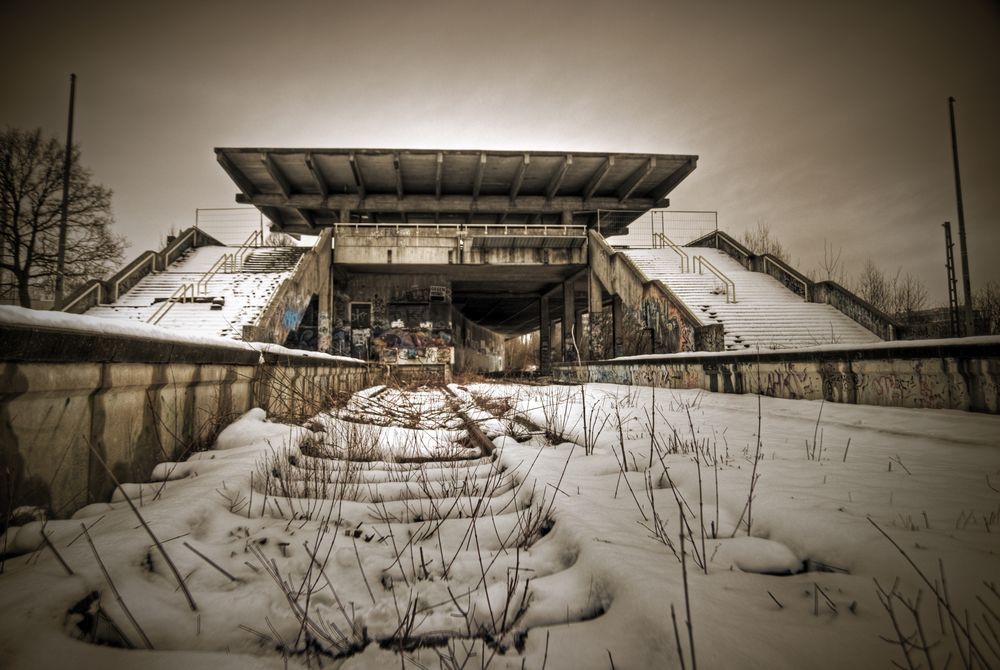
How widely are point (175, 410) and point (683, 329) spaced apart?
12.7 m

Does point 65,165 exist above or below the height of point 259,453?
above

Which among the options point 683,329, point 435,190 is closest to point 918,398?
point 683,329

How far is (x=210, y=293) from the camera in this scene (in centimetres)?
1493

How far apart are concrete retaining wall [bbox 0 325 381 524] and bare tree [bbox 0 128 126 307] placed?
1871 cm

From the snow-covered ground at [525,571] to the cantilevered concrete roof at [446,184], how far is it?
21.3m

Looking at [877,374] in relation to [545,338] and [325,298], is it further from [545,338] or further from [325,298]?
[545,338]

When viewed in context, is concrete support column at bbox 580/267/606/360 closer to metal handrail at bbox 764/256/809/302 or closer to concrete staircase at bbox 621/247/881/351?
concrete staircase at bbox 621/247/881/351

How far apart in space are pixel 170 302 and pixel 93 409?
14510 millimetres

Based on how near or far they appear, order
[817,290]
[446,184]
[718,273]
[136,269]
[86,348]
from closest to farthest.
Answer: [86,348] < [817,290] < [136,269] < [718,273] < [446,184]

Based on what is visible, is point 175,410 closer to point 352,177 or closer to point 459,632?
point 459,632

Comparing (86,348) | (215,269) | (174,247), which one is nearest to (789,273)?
(86,348)

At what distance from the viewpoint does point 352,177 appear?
73.5 feet

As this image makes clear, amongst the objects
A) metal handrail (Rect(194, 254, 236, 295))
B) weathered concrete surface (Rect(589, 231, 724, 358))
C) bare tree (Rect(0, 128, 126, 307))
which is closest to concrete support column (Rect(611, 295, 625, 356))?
weathered concrete surface (Rect(589, 231, 724, 358))

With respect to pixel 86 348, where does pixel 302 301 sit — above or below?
above
